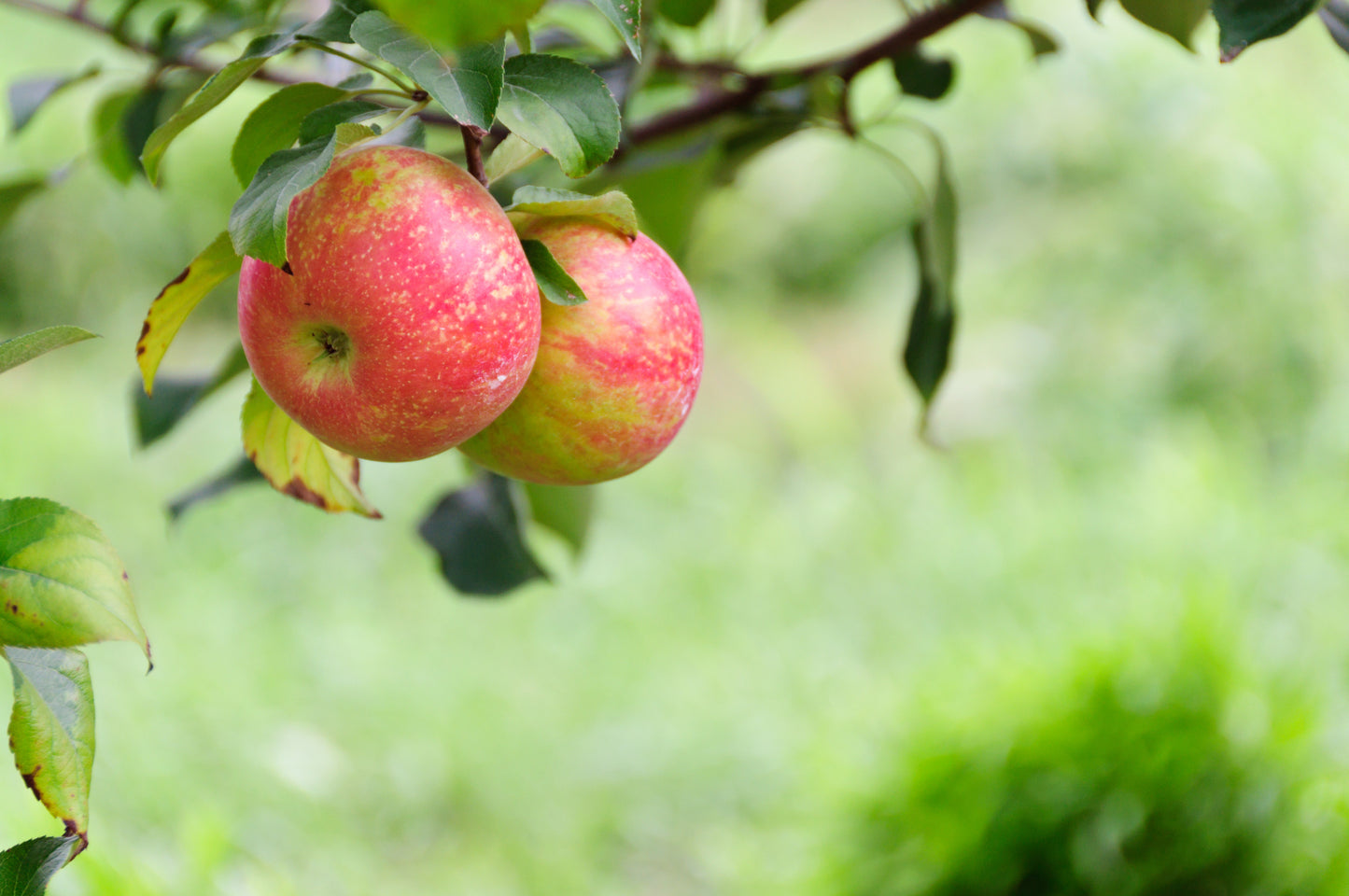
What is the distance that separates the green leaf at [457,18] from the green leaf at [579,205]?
0.35 ft

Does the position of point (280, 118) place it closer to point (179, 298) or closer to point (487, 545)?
point (179, 298)

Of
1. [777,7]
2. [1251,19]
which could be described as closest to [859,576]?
[777,7]

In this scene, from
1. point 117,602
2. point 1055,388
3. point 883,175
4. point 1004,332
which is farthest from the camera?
point 883,175

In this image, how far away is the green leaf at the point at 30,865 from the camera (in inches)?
12.4

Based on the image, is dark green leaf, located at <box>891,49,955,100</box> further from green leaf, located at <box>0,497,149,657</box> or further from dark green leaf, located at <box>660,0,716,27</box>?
green leaf, located at <box>0,497,149,657</box>

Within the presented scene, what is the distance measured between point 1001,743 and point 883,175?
2514 mm

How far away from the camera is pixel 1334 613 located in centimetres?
143

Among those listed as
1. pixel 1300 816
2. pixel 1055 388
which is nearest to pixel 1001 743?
pixel 1300 816

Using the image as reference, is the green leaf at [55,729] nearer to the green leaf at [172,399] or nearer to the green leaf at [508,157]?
the green leaf at [508,157]

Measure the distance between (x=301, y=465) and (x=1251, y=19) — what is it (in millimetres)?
345

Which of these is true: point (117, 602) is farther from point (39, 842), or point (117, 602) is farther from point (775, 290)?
point (775, 290)

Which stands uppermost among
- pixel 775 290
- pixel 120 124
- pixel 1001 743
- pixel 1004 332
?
pixel 120 124

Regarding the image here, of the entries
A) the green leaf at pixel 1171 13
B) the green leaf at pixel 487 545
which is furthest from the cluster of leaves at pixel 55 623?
the green leaf at pixel 1171 13

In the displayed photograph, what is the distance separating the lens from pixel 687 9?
0.65 metres
